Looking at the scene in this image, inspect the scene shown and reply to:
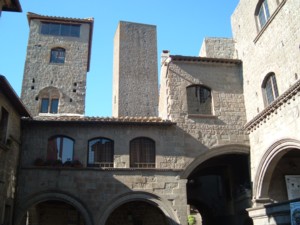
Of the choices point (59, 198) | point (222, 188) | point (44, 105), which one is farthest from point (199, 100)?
point (44, 105)

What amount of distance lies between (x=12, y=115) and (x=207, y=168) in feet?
34.5

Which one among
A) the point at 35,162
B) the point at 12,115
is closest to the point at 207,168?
the point at 35,162

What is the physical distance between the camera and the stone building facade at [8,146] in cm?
1184

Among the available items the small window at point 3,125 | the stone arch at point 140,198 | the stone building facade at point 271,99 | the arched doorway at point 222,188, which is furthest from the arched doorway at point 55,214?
the stone building facade at point 271,99

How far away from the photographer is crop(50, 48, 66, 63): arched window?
2634 centimetres

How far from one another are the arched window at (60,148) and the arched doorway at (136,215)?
4.08 meters

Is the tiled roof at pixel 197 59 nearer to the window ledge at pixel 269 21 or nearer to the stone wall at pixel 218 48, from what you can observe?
the window ledge at pixel 269 21

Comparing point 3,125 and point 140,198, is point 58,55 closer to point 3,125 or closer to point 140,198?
point 3,125

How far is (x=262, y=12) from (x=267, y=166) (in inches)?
250

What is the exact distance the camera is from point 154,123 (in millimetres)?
14805

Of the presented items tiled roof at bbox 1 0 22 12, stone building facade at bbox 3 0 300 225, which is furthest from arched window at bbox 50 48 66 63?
tiled roof at bbox 1 0 22 12

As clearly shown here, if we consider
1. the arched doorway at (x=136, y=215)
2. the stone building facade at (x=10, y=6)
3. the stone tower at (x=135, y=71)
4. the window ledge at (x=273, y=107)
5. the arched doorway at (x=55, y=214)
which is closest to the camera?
the window ledge at (x=273, y=107)

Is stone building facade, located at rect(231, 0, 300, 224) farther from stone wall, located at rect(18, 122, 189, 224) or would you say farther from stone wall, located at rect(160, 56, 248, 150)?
stone wall, located at rect(18, 122, 189, 224)

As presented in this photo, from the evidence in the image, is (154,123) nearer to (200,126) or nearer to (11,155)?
(200,126)
